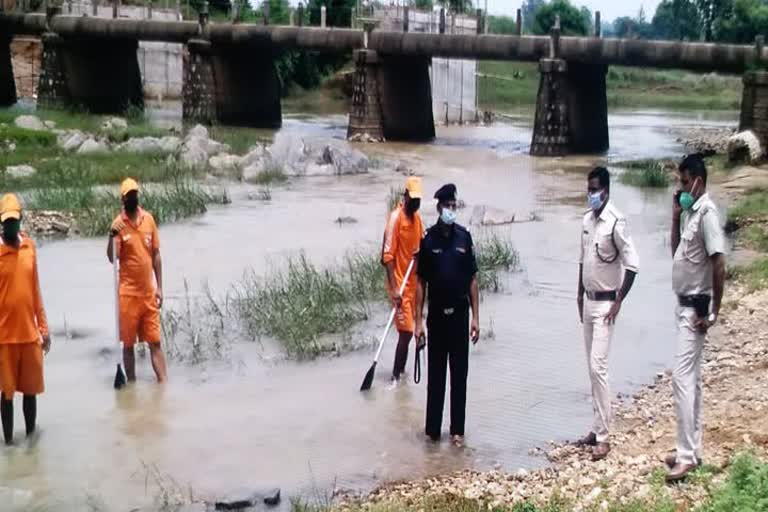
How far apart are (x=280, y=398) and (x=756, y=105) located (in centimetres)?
2268

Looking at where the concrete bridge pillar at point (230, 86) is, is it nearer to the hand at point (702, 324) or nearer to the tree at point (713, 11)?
the tree at point (713, 11)

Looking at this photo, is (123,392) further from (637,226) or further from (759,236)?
(637,226)

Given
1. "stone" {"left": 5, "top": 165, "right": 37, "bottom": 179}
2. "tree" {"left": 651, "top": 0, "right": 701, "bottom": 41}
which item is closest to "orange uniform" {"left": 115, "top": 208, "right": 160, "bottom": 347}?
"stone" {"left": 5, "top": 165, "right": 37, "bottom": 179}

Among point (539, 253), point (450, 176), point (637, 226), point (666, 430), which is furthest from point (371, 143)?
point (666, 430)

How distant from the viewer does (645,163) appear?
31.8m

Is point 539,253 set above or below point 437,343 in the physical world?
below

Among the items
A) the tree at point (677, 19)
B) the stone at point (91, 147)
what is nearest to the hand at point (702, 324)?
the stone at point (91, 147)

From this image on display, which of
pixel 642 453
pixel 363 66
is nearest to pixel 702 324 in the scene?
pixel 642 453

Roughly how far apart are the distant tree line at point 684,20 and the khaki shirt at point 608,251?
46.7 metres

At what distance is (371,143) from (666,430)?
31026 mm

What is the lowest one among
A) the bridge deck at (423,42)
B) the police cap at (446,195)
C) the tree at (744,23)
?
the police cap at (446,195)

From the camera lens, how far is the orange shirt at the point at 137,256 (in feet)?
31.7

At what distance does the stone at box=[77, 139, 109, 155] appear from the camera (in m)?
29.0

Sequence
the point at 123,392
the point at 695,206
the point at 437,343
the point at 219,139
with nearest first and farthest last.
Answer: the point at 695,206
the point at 437,343
the point at 123,392
the point at 219,139
